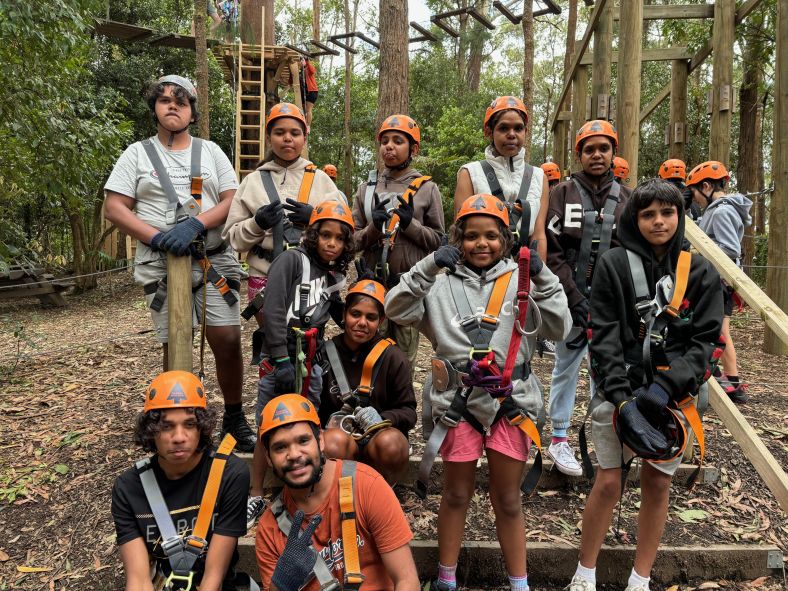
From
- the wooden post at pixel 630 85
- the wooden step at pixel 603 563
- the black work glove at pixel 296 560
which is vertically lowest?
the wooden step at pixel 603 563

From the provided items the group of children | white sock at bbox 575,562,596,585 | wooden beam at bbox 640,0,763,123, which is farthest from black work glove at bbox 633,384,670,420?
wooden beam at bbox 640,0,763,123

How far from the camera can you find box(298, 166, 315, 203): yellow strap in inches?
152

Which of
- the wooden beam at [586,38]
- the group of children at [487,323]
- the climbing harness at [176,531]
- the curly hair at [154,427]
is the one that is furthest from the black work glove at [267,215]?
the wooden beam at [586,38]

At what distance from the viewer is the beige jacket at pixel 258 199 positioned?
3713 mm

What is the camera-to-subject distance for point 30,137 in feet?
22.3

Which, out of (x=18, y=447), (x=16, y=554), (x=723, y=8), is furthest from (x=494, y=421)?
(x=723, y=8)

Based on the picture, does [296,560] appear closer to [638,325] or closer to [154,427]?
[154,427]

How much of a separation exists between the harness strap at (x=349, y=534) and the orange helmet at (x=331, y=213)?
4.80 feet

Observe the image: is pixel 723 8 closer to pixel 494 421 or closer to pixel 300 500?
pixel 494 421

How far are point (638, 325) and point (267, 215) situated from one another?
2095mm

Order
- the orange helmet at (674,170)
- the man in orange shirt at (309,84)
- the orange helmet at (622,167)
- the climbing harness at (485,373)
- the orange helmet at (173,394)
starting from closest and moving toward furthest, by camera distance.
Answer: the orange helmet at (173,394) < the climbing harness at (485,373) < the orange helmet at (622,167) < the orange helmet at (674,170) < the man in orange shirt at (309,84)

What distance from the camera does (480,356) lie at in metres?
2.93

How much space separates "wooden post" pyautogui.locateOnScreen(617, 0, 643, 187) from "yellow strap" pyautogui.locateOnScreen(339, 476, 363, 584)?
16.5 feet

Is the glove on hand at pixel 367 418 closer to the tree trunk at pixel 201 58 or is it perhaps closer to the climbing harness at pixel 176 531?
the climbing harness at pixel 176 531
